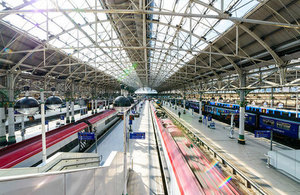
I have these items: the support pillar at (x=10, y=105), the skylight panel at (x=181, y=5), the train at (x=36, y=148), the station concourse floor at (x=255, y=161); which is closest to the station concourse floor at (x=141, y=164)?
the train at (x=36, y=148)

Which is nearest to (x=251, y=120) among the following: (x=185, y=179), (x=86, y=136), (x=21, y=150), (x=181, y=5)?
(x=181, y=5)

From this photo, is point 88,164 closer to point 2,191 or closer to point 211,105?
point 2,191

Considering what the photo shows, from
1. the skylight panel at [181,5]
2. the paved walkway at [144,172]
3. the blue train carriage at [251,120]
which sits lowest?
the paved walkway at [144,172]

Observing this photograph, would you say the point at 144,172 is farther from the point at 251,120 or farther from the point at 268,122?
the point at 251,120

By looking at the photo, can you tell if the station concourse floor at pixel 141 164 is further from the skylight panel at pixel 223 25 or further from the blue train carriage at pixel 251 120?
the blue train carriage at pixel 251 120

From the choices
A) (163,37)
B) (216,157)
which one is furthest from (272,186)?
(163,37)

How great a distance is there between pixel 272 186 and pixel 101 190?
312 inches

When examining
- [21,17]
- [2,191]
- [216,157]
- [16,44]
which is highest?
[21,17]

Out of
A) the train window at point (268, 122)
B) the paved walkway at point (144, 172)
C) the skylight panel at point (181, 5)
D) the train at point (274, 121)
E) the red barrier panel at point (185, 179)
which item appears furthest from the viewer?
the train window at point (268, 122)

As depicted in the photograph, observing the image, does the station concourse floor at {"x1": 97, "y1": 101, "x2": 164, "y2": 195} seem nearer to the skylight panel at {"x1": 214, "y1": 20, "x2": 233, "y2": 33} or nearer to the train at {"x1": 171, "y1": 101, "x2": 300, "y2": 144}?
the skylight panel at {"x1": 214, "y1": 20, "x2": 233, "y2": 33}

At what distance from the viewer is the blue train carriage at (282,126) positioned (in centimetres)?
1011

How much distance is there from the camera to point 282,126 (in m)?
11.3

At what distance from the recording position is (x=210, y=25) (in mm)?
8750

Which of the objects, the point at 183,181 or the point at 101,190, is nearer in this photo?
the point at 101,190
